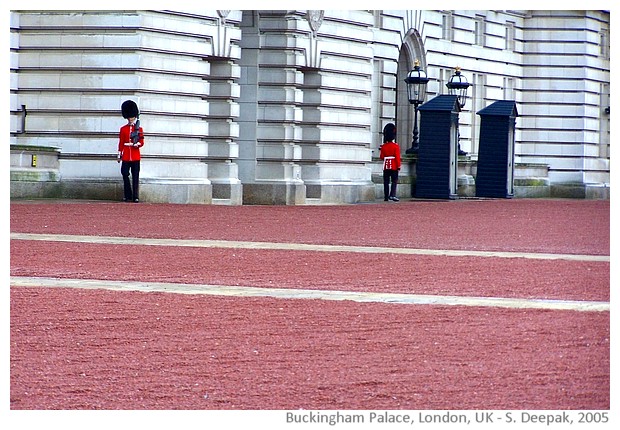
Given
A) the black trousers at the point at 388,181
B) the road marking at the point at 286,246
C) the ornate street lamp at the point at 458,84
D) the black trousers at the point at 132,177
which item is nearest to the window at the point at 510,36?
the ornate street lamp at the point at 458,84

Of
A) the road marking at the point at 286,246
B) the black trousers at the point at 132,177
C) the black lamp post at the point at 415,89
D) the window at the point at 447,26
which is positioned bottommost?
the road marking at the point at 286,246

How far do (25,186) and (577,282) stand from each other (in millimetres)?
13465

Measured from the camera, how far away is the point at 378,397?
620cm

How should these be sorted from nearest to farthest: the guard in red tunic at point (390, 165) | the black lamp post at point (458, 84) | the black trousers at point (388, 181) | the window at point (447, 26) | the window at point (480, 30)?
the black trousers at point (388, 181)
the guard in red tunic at point (390, 165)
the black lamp post at point (458, 84)
the window at point (447, 26)
the window at point (480, 30)

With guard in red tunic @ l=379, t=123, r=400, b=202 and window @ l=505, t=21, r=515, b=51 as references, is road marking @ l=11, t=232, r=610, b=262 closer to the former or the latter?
guard in red tunic @ l=379, t=123, r=400, b=202

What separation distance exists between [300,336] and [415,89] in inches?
1071

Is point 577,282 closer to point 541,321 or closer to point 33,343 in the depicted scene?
point 541,321

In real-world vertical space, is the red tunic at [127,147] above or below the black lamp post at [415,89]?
below

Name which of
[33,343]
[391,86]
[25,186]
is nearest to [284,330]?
[33,343]

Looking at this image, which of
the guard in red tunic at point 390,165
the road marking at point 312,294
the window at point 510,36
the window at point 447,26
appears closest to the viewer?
the road marking at point 312,294

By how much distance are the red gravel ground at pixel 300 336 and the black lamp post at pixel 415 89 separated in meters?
18.9

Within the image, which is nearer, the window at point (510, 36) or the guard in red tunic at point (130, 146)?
the guard in red tunic at point (130, 146)

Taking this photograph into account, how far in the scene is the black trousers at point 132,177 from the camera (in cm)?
2408

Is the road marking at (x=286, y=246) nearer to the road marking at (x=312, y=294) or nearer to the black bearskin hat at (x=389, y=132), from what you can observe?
the road marking at (x=312, y=294)
